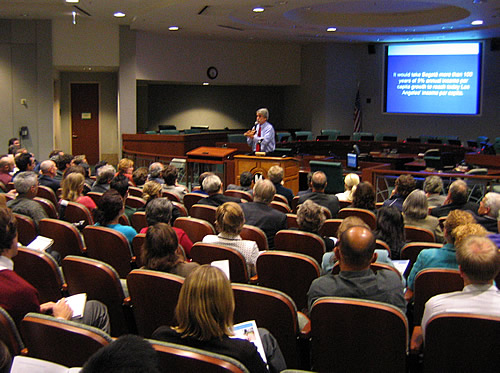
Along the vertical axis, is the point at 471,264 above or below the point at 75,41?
below

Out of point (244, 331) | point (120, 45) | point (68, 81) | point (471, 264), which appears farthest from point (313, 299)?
point (68, 81)

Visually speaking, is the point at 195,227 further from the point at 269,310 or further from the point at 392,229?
the point at 269,310

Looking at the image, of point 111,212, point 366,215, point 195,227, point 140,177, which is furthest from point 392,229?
point 140,177

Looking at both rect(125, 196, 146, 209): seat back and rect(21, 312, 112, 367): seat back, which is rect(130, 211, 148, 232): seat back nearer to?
A: rect(125, 196, 146, 209): seat back

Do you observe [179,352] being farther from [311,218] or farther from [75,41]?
[75,41]

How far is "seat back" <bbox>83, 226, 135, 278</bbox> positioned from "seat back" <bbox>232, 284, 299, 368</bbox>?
147 centimetres

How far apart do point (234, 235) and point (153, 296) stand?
1.13 metres

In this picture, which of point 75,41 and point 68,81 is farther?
point 68,81

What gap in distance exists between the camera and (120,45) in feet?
47.2

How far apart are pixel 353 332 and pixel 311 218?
1716 mm

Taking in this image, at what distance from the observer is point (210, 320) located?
207 cm

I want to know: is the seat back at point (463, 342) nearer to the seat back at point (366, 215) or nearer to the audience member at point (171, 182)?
the seat back at point (366, 215)

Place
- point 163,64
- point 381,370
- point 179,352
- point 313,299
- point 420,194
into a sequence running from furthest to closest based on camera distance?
1. point 163,64
2. point 420,194
3. point 313,299
4. point 381,370
5. point 179,352

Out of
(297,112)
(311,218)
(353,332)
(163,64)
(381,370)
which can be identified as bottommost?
(381,370)
